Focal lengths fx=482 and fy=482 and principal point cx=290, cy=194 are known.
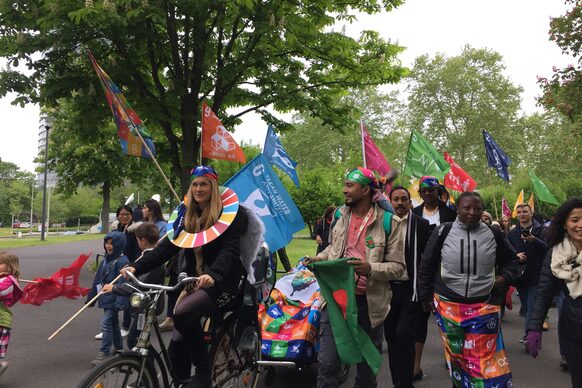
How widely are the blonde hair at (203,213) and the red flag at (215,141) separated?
4.32 metres

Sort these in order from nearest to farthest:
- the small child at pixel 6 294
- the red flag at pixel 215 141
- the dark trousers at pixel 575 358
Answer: the dark trousers at pixel 575 358
the small child at pixel 6 294
the red flag at pixel 215 141

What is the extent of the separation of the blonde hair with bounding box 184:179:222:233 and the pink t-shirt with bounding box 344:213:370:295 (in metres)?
1.05

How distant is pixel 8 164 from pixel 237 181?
4452 inches

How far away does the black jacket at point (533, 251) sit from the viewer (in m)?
6.93

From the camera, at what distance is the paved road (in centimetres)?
511

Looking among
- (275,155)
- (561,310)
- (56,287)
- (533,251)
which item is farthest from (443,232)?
(275,155)

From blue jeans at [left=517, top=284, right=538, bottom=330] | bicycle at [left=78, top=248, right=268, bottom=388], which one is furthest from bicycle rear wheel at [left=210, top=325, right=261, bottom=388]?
blue jeans at [left=517, top=284, right=538, bottom=330]

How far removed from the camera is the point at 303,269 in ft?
18.5

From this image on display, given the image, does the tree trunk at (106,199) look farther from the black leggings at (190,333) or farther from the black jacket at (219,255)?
the black leggings at (190,333)

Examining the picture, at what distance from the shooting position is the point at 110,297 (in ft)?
18.5

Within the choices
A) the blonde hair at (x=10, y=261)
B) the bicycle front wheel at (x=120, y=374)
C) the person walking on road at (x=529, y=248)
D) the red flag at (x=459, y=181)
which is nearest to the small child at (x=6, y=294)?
the blonde hair at (x=10, y=261)

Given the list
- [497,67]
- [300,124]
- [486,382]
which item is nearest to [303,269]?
[486,382]

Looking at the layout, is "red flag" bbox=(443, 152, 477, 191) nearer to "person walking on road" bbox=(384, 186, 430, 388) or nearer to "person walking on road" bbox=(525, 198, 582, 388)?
"person walking on road" bbox=(384, 186, 430, 388)

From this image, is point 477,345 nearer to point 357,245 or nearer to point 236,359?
point 357,245
